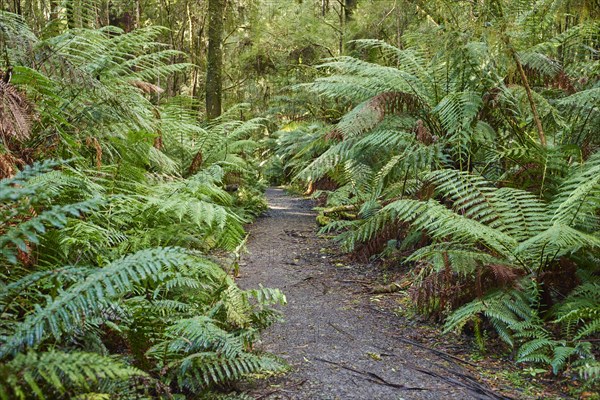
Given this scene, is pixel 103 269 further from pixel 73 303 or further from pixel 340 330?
pixel 340 330

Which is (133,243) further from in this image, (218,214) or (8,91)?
(8,91)

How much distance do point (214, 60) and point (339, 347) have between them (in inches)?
249

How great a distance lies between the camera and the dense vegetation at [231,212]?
1653mm

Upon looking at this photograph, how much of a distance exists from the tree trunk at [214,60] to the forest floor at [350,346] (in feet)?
13.7

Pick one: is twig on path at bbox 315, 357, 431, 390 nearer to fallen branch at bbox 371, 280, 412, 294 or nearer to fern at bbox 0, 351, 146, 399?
fern at bbox 0, 351, 146, 399

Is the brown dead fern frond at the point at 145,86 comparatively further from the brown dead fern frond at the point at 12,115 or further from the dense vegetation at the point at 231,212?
the brown dead fern frond at the point at 12,115

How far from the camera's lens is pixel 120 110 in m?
3.46

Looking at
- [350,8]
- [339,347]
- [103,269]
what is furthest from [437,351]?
[350,8]

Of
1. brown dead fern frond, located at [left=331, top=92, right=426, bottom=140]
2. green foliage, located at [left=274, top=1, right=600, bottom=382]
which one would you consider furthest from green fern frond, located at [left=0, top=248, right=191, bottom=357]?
brown dead fern frond, located at [left=331, top=92, right=426, bottom=140]

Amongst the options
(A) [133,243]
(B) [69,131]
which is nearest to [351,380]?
(A) [133,243]

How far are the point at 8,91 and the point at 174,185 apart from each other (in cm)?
123

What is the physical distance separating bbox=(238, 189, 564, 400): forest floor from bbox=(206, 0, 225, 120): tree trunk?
4163 millimetres

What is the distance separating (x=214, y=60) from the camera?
784 cm

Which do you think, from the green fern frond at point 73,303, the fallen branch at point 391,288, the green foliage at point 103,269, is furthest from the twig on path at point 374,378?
the fallen branch at point 391,288
